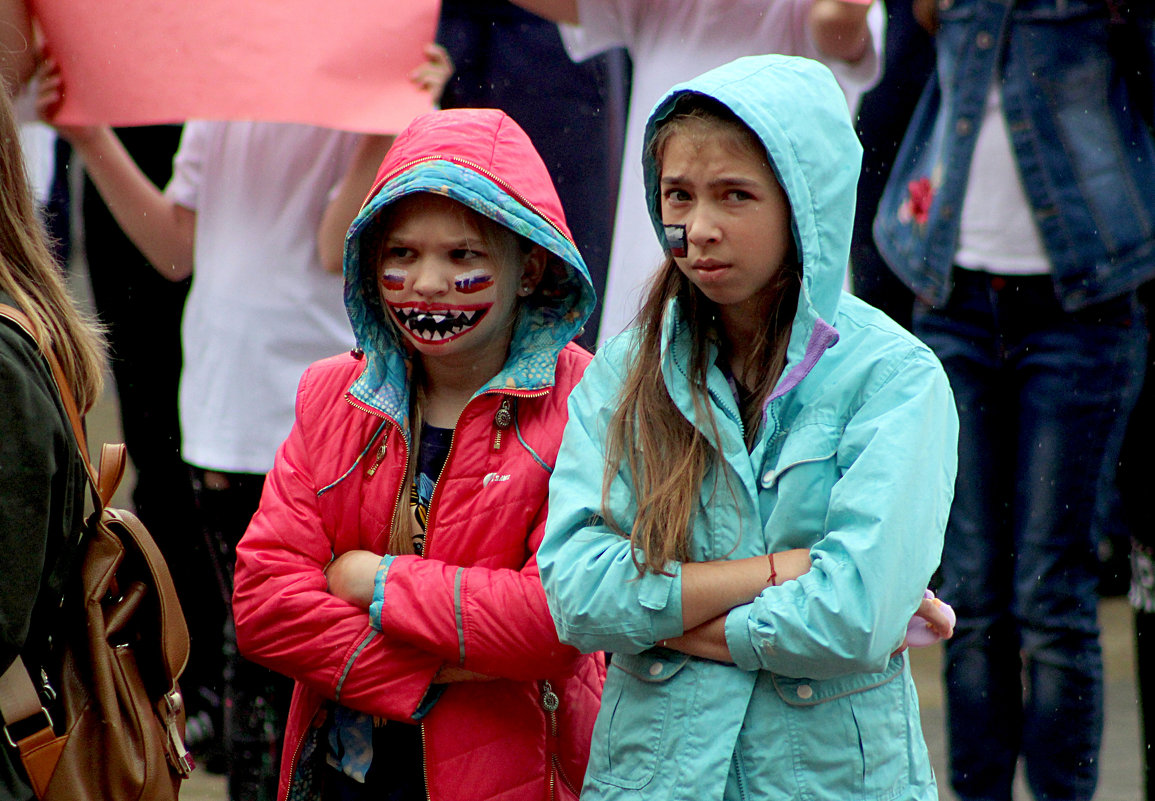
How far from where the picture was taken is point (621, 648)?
225 cm

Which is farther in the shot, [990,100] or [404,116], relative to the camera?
[990,100]

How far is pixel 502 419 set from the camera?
2.57 m

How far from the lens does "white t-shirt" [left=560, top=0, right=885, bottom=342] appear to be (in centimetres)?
346

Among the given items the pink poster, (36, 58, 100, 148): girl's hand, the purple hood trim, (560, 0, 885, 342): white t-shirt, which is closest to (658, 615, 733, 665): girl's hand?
the purple hood trim

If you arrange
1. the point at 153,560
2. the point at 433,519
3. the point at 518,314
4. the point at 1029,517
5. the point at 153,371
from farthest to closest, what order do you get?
the point at 153,371 < the point at 1029,517 < the point at 518,314 < the point at 433,519 < the point at 153,560

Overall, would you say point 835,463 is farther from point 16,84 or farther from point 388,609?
point 16,84

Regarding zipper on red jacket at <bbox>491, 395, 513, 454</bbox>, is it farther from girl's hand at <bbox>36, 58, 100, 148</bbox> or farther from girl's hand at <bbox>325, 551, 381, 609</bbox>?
girl's hand at <bbox>36, 58, 100, 148</bbox>

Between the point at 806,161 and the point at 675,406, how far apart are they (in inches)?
17.8

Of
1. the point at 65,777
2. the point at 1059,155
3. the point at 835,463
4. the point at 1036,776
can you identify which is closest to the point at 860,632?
the point at 835,463

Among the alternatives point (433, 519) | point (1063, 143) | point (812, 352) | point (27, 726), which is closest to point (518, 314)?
point (433, 519)

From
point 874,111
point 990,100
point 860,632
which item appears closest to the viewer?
point 860,632

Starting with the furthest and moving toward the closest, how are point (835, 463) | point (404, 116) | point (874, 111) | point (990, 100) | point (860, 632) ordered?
point (874, 111) → point (990, 100) → point (404, 116) → point (835, 463) → point (860, 632)

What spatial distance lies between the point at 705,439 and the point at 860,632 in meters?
0.41

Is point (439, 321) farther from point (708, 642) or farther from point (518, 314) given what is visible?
point (708, 642)
